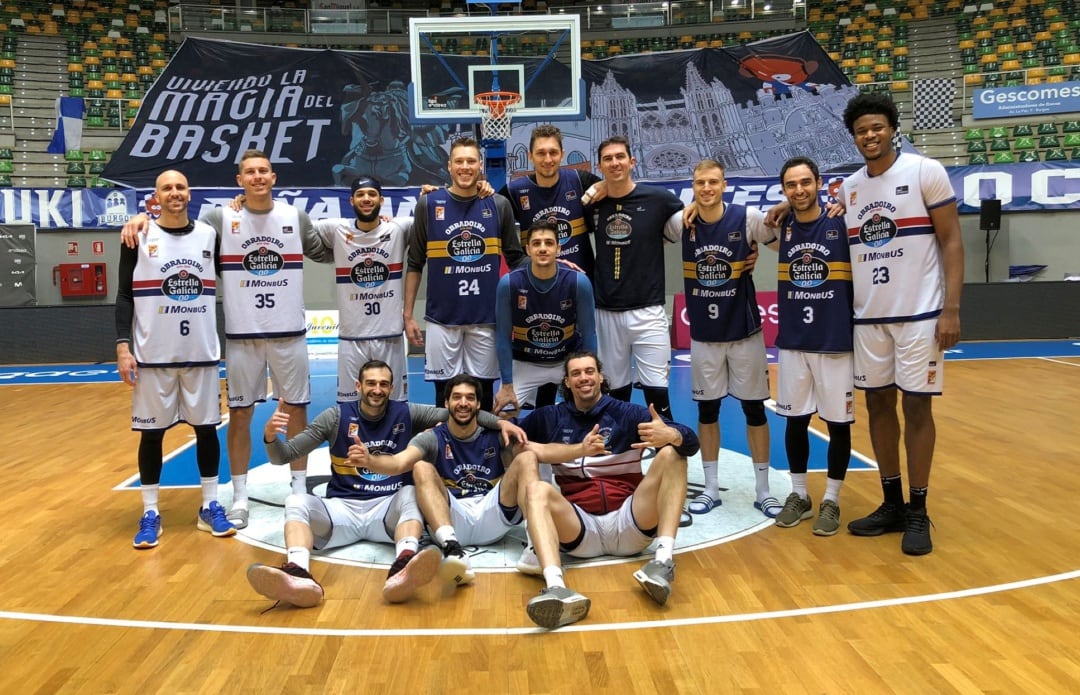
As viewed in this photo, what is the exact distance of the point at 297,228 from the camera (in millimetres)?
5219

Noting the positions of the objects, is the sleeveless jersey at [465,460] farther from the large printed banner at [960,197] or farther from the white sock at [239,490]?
the large printed banner at [960,197]

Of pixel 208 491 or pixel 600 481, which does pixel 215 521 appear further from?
pixel 600 481

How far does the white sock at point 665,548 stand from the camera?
382 cm

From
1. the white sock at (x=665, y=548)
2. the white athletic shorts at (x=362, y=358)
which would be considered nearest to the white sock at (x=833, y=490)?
the white sock at (x=665, y=548)

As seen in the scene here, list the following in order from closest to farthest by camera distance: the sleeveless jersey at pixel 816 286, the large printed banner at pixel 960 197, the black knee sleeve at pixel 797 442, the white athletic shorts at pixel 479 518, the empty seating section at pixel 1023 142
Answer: the white athletic shorts at pixel 479 518
the sleeveless jersey at pixel 816 286
the black knee sleeve at pixel 797 442
the large printed banner at pixel 960 197
the empty seating section at pixel 1023 142

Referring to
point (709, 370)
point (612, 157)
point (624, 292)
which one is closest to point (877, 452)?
point (709, 370)

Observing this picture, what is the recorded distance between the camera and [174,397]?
4.88 meters

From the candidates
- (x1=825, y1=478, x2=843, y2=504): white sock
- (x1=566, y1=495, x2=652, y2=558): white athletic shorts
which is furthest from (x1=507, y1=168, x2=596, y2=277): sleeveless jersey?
(x1=825, y1=478, x2=843, y2=504): white sock

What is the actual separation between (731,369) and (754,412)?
0.32m

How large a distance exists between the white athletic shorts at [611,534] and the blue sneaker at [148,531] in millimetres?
2417

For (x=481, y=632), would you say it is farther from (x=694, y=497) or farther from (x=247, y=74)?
(x=247, y=74)

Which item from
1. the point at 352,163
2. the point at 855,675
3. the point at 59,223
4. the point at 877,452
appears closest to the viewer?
the point at 855,675

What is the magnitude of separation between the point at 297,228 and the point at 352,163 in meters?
11.9

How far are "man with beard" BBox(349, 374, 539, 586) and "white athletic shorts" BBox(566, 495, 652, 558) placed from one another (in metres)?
0.40
